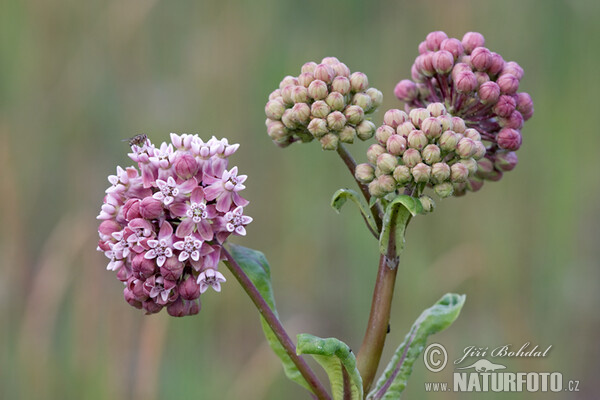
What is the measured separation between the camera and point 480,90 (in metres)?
3.63

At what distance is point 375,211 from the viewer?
358 centimetres

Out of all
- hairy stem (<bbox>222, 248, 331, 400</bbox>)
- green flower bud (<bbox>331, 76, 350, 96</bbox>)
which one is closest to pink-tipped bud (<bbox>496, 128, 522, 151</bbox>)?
green flower bud (<bbox>331, 76, 350, 96</bbox>)

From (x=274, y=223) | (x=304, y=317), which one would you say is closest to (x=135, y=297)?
(x=304, y=317)

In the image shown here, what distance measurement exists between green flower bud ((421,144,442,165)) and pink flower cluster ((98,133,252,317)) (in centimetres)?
86

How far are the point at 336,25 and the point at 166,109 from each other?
7.72 feet

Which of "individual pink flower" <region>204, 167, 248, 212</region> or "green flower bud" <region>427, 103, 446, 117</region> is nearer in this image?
"individual pink flower" <region>204, 167, 248, 212</region>

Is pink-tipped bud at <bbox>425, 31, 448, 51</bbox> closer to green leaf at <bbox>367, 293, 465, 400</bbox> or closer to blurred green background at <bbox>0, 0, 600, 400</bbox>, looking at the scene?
green leaf at <bbox>367, 293, 465, 400</bbox>

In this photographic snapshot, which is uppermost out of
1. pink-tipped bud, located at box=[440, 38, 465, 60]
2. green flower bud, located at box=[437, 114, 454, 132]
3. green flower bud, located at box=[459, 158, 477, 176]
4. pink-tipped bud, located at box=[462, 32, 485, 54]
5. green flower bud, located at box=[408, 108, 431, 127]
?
pink-tipped bud, located at box=[462, 32, 485, 54]

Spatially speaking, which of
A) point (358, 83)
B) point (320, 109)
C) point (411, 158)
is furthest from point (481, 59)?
point (320, 109)

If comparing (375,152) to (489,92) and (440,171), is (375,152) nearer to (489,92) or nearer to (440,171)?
(440,171)

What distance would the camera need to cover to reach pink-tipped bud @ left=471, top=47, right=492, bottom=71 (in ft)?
12.2

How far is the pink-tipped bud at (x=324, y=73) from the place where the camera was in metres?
3.61

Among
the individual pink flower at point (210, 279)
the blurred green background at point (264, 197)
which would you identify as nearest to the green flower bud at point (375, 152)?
the individual pink flower at point (210, 279)

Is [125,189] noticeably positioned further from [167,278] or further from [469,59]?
[469,59]
